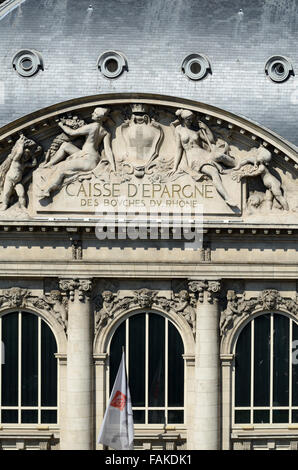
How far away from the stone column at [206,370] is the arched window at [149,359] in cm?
109

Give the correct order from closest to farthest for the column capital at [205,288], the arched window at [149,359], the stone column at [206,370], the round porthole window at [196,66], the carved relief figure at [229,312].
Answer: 1. the column capital at [205,288]
2. the stone column at [206,370]
3. the carved relief figure at [229,312]
4. the arched window at [149,359]
5. the round porthole window at [196,66]

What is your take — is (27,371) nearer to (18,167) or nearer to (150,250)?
(150,250)

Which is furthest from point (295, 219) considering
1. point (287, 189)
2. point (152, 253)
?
point (152, 253)

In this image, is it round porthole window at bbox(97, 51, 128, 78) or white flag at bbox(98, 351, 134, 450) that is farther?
round porthole window at bbox(97, 51, 128, 78)

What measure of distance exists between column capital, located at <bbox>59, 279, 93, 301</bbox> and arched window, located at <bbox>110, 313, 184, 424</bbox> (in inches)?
86.4

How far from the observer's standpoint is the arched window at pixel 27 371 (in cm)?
4969

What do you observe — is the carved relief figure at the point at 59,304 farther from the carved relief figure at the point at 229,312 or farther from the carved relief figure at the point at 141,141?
the carved relief figure at the point at 229,312

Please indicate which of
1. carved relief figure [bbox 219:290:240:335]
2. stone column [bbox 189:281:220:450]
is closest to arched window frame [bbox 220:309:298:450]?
carved relief figure [bbox 219:290:240:335]

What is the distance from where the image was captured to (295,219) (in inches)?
1919

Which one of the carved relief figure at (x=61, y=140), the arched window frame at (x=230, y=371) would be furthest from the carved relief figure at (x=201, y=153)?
the arched window frame at (x=230, y=371)

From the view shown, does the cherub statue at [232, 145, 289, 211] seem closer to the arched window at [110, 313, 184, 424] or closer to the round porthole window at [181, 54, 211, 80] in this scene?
the round porthole window at [181, 54, 211, 80]

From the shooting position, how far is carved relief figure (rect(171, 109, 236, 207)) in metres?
48.5
